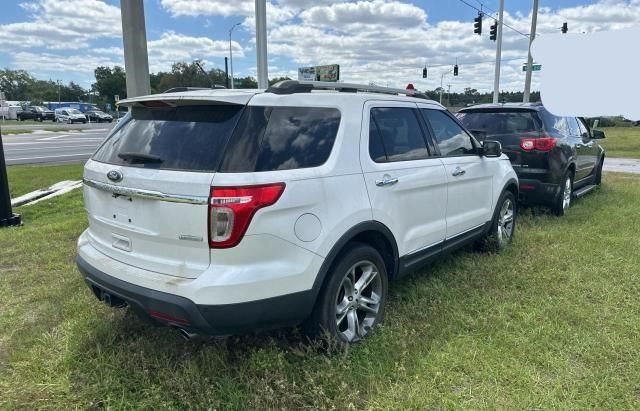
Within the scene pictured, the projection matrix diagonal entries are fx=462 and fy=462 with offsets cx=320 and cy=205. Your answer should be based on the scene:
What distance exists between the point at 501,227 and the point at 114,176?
4255 millimetres

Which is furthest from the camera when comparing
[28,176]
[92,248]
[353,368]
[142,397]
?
[28,176]

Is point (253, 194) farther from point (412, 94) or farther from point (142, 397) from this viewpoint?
point (412, 94)

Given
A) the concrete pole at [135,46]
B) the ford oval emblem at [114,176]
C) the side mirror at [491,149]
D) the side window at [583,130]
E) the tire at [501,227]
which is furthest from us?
the side window at [583,130]

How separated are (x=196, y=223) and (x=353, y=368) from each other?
1.37 metres

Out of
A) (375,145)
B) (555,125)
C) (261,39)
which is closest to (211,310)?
(375,145)

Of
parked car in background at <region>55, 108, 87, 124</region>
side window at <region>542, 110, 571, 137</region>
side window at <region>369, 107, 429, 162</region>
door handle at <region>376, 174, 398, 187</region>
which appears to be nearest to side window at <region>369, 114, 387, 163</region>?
side window at <region>369, 107, 429, 162</region>

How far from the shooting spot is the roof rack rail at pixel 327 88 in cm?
286

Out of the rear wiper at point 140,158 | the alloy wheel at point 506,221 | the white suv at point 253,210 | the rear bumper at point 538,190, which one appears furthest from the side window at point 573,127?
the rear wiper at point 140,158

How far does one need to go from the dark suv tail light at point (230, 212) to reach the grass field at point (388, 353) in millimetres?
929

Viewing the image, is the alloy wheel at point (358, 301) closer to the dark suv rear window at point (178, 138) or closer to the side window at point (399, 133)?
the side window at point (399, 133)

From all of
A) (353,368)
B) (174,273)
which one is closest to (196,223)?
(174,273)

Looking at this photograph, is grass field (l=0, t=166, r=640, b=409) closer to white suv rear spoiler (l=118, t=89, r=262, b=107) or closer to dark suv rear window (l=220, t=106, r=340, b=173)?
dark suv rear window (l=220, t=106, r=340, b=173)

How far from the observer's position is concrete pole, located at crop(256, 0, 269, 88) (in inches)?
327

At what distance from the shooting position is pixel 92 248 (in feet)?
10.4
